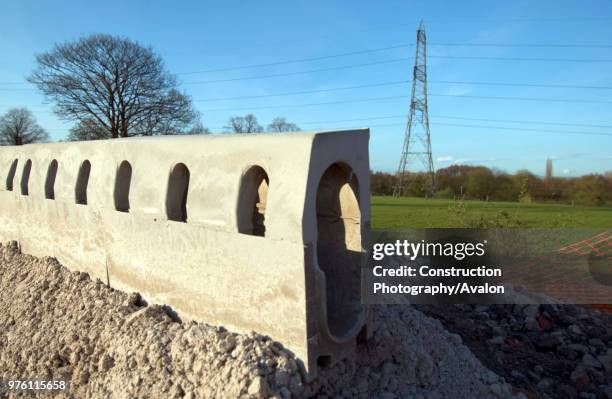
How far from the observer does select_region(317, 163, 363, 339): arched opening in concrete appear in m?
4.32

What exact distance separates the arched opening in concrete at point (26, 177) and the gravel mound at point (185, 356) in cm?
246

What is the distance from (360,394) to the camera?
3992 millimetres

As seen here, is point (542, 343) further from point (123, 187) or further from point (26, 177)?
point (26, 177)

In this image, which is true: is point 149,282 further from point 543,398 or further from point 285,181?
point 543,398

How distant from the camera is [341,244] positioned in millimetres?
4500

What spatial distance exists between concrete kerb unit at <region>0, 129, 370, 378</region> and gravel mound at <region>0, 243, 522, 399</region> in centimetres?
23

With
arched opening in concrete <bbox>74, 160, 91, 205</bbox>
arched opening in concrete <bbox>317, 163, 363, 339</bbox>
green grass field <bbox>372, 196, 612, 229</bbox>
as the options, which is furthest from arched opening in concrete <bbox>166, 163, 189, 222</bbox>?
green grass field <bbox>372, 196, 612, 229</bbox>

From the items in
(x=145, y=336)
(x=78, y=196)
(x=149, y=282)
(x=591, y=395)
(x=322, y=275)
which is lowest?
(x=591, y=395)

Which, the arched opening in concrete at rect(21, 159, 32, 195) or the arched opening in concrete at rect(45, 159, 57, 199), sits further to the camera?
the arched opening in concrete at rect(21, 159, 32, 195)

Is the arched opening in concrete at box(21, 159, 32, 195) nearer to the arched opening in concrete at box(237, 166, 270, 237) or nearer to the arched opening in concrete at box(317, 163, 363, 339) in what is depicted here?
the arched opening in concrete at box(237, 166, 270, 237)

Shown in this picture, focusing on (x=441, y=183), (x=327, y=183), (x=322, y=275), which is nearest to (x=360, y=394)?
(x=322, y=275)

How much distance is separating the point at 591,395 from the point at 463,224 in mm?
7466

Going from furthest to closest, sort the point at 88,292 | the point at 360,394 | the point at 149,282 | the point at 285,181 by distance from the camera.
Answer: the point at 88,292, the point at 149,282, the point at 360,394, the point at 285,181

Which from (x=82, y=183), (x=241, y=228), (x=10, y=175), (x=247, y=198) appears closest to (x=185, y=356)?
A: (x=241, y=228)
